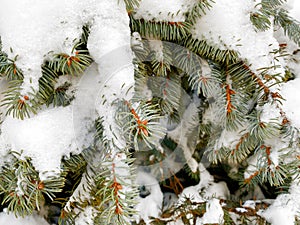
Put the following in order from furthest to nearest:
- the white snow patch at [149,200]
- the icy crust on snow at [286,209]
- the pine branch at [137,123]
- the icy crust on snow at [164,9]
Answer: the white snow patch at [149,200]
the icy crust on snow at [286,209]
the icy crust on snow at [164,9]
the pine branch at [137,123]

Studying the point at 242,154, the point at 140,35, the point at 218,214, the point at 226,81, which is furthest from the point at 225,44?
the point at 218,214

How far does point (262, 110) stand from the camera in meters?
0.86

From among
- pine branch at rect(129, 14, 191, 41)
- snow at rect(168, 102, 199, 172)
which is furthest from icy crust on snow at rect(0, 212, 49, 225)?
pine branch at rect(129, 14, 191, 41)

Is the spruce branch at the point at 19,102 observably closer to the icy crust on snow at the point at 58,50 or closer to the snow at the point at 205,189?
the icy crust on snow at the point at 58,50

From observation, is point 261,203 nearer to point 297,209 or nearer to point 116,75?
point 297,209

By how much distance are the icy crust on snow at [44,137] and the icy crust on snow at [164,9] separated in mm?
299

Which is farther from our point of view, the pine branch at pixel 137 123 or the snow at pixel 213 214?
the snow at pixel 213 214

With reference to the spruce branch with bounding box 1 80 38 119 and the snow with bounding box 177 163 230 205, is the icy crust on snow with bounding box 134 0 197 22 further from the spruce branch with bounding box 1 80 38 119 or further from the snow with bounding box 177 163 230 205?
the snow with bounding box 177 163 230 205

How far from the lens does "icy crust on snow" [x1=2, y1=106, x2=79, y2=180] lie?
2.43 ft

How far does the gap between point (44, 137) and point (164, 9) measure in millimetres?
397

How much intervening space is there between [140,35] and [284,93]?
1.34ft

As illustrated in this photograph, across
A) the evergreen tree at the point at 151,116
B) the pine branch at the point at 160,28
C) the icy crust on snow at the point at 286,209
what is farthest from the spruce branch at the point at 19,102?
the icy crust on snow at the point at 286,209

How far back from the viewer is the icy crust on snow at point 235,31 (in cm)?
84

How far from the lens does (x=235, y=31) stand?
0.84m
